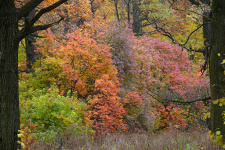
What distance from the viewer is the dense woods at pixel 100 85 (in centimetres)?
364

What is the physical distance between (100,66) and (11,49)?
7730mm

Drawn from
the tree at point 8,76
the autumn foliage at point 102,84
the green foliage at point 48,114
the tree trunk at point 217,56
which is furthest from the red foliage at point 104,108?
the tree at point 8,76

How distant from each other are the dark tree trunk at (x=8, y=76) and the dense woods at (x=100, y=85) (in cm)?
1

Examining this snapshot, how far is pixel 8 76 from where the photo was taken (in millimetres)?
3498

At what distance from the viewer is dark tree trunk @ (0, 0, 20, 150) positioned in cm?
346

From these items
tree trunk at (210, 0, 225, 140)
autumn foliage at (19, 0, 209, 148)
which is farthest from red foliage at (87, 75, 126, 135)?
tree trunk at (210, 0, 225, 140)

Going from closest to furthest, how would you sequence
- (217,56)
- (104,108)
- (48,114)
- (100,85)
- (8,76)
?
1. (8,76)
2. (217,56)
3. (48,114)
4. (104,108)
5. (100,85)

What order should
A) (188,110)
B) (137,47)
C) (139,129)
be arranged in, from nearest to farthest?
(139,129) < (188,110) < (137,47)

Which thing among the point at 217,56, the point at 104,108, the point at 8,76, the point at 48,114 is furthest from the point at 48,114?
the point at 217,56

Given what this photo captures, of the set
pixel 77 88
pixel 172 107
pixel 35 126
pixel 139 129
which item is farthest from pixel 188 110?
pixel 35 126

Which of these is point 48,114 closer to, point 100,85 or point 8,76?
point 100,85

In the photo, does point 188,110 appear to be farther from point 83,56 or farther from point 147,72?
point 83,56

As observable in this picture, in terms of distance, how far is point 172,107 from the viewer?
51.2 ft

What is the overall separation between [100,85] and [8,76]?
272 inches
